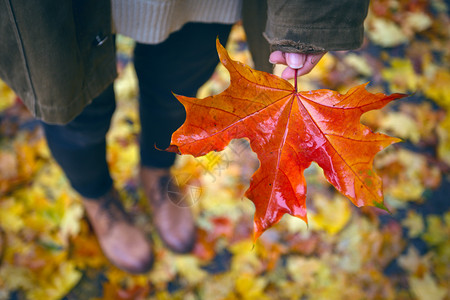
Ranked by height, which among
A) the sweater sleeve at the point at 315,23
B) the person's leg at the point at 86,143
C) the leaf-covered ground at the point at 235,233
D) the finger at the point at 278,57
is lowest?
the leaf-covered ground at the point at 235,233

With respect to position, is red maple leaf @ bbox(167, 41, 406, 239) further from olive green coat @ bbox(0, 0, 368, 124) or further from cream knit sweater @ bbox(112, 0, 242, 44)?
cream knit sweater @ bbox(112, 0, 242, 44)

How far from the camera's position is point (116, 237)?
54.4 inches

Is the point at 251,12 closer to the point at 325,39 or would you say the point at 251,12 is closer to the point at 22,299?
the point at 325,39

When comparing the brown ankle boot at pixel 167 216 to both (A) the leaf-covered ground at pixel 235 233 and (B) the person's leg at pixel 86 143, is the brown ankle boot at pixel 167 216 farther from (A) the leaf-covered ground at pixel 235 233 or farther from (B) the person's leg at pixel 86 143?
(B) the person's leg at pixel 86 143

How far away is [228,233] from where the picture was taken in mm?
1524

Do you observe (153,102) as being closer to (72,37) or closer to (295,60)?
(72,37)

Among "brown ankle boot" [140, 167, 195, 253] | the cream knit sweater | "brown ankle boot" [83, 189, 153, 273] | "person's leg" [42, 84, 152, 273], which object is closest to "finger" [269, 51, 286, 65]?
the cream knit sweater

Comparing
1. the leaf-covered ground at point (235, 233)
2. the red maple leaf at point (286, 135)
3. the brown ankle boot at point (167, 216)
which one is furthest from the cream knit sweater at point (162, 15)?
the brown ankle boot at point (167, 216)

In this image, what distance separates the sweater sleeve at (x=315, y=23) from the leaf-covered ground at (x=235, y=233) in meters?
0.59

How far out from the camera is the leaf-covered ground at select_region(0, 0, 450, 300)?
4.44ft

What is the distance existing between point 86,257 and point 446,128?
6.88 feet

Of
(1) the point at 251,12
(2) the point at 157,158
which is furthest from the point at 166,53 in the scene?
(2) the point at 157,158

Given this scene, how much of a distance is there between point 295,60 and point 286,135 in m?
0.16

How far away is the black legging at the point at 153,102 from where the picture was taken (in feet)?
3.04
